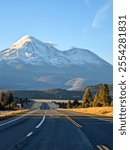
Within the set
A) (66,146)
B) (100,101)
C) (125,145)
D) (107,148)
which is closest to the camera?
(125,145)

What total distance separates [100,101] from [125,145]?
118 meters

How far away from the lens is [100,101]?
126625 mm

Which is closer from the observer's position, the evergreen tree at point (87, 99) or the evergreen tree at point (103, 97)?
the evergreen tree at point (103, 97)

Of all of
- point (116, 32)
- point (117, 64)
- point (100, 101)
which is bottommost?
point (117, 64)

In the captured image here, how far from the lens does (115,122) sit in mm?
9500

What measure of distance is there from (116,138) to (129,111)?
0.58 metres

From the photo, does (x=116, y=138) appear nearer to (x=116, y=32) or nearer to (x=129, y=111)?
(x=129, y=111)

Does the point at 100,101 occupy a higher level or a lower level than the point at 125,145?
higher

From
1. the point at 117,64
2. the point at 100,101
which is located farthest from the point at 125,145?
the point at 100,101

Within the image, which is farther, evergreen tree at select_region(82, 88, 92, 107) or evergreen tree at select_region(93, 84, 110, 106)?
evergreen tree at select_region(82, 88, 92, 107)

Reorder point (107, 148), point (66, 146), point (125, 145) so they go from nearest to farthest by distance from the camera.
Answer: point (125, 145), point (107, 148), point (66, 146)

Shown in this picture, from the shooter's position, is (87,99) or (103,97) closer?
(103,97)

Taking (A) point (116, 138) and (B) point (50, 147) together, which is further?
(B) point (50, 147)

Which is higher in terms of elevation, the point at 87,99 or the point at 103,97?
the point at 87,99
